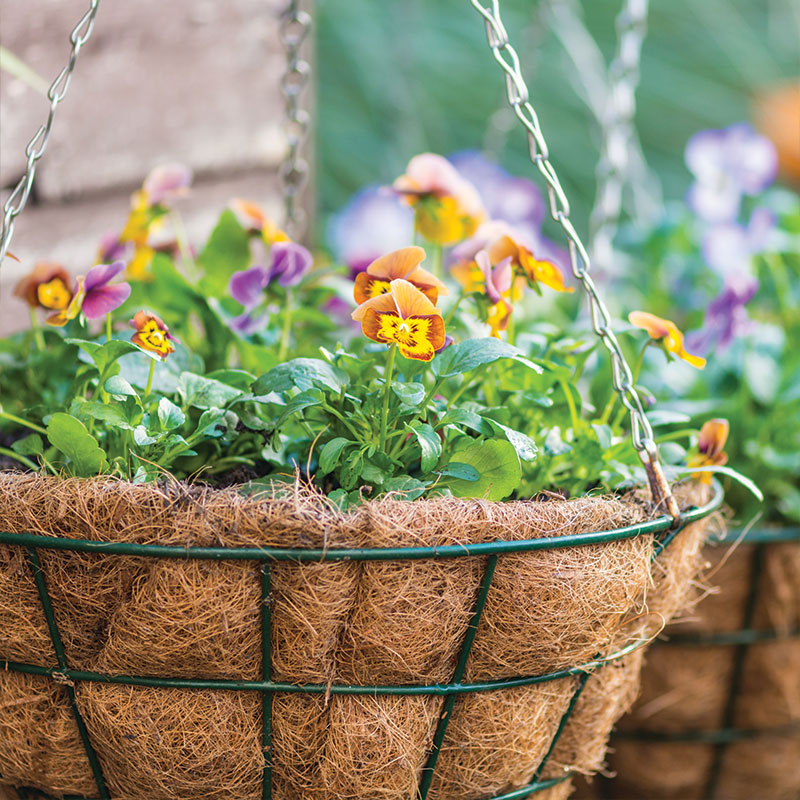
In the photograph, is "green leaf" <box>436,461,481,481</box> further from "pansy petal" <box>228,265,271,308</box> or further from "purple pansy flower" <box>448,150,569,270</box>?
"purple pansy flower" <box>448,150,569,270</box>

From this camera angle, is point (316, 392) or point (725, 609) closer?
point (316, 392)

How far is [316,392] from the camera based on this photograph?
0.63 meters

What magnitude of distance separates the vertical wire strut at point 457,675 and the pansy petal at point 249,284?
1.08 ft

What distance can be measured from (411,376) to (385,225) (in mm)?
853

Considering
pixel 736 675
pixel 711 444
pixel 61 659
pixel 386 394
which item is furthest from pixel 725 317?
pixel 61 659

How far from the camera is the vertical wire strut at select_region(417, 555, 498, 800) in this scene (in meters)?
0.56

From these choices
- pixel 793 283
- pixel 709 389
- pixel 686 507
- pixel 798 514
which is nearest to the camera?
pixel 686 507

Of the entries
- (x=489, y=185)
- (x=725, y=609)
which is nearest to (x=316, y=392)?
(x=725, y=609)

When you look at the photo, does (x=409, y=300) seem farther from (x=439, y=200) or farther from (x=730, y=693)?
(x=730, y=693)

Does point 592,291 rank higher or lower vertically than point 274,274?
lower

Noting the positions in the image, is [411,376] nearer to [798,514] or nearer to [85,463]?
[85,463]

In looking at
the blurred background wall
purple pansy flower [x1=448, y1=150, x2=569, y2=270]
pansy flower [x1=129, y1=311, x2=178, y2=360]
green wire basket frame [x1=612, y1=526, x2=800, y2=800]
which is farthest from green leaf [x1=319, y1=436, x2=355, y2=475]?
purple pansy flower [x1=448, y1=150, x2=569, y2=270]

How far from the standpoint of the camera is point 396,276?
2.06 ft

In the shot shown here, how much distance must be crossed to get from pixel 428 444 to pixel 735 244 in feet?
2.48
